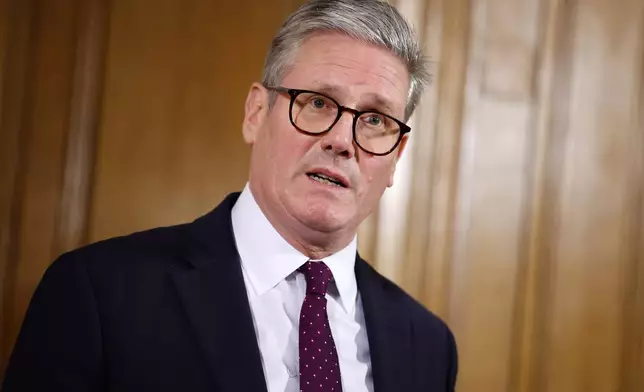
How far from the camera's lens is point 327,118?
3.16 ft

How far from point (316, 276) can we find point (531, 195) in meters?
0.70

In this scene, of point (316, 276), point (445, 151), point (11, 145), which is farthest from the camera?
point (445, 151)

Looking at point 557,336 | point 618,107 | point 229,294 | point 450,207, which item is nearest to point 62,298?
point 229,294

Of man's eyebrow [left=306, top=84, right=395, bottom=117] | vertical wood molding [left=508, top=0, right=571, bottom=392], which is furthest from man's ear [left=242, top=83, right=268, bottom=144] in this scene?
vertical wood molding [left=508, top=0, right=571, bottom=392]

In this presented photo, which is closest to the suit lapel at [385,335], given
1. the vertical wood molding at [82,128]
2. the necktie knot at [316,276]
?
the necktie knot at [316,276]

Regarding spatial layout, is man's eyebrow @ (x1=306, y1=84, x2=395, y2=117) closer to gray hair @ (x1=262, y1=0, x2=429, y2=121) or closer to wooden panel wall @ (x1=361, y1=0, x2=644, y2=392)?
gray hair @ (x1=262, y1=0, x2=429, y2=121)

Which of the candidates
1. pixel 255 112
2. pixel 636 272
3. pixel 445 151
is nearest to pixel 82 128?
pixel 255 112

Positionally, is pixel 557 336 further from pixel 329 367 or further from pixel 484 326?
pixel 329 367

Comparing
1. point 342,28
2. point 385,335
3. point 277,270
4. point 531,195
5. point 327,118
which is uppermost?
point 342,28

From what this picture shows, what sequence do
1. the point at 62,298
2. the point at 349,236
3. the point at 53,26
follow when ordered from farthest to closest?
1. the point at 53,26
2. the point at 349,236
3. the point at 62,298

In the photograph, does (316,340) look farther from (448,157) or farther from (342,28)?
(448,157)

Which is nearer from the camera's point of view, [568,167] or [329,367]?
[329,367]

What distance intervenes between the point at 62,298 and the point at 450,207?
2.75 feet

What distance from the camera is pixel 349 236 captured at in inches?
40.8
